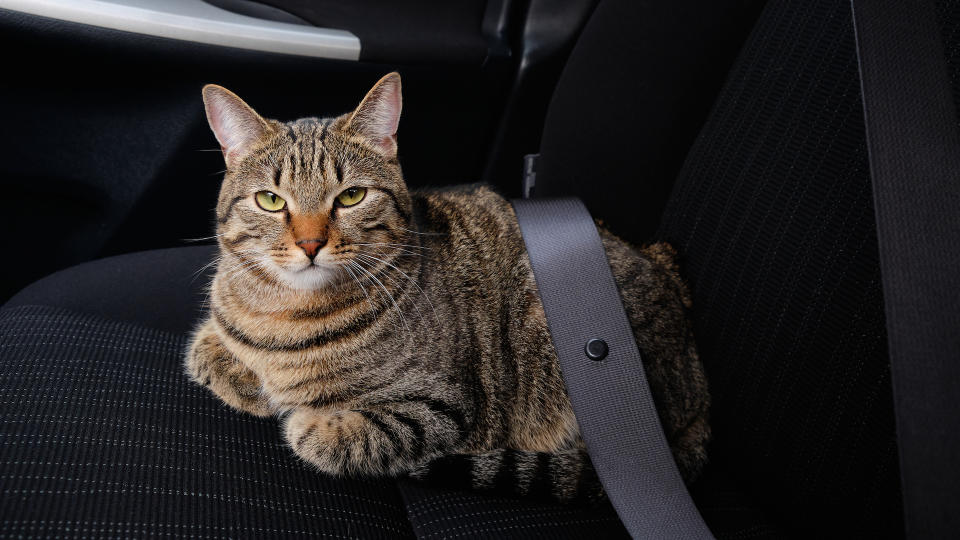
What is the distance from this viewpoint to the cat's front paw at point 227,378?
1.17 metres

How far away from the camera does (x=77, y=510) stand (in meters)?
0.88

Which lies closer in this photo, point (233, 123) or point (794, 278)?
point (794, 278)

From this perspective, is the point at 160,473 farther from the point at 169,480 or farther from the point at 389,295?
the point at 389,295

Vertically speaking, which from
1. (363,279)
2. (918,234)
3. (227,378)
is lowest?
(227,378)

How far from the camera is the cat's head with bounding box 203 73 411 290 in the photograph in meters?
1.18

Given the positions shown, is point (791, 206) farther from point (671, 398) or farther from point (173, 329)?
point (173, 329)

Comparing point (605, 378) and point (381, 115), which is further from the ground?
point (381, 115)

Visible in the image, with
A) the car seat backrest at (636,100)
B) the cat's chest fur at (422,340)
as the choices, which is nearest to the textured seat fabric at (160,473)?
the cat's chest fur at (422,340)

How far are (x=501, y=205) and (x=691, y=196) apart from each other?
0.42 meters

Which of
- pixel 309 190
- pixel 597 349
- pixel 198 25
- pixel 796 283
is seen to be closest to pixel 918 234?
pixel 796 283

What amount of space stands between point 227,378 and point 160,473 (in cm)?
24

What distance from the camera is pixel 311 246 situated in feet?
3.78

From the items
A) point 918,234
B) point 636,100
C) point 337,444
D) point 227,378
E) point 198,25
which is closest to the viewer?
point 918,234

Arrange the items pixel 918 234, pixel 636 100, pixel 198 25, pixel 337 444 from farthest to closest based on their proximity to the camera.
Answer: pixel 198 25, pixel 636 100, pixel 337 444, pixel 918 234
